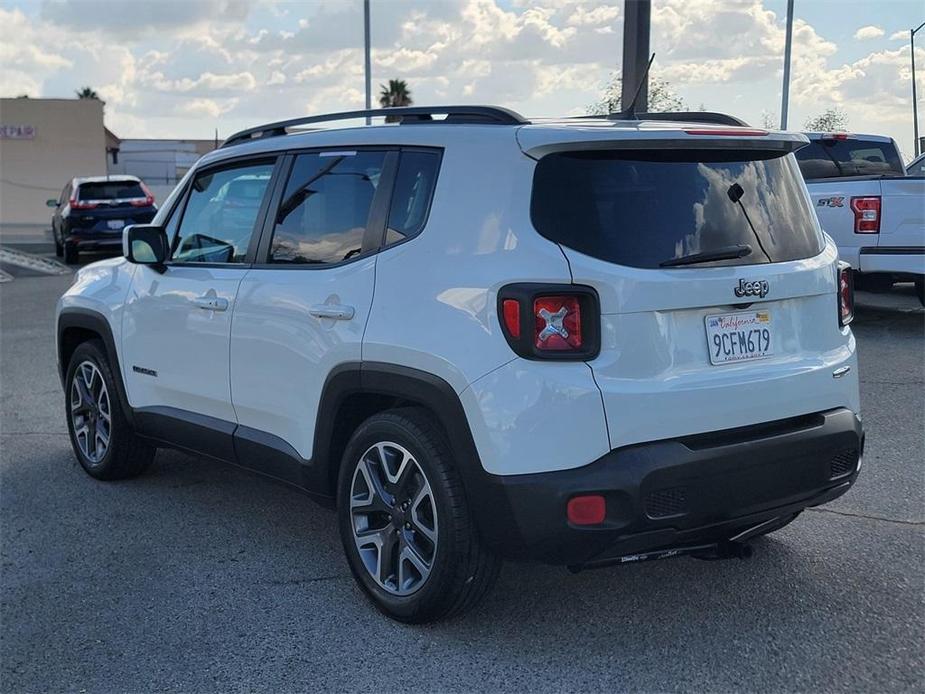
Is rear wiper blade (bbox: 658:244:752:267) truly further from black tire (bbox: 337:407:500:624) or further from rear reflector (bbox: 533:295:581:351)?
black tire (bbox: 337:407:500:624)

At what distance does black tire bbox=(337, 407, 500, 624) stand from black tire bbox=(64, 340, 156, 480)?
232 centimetres

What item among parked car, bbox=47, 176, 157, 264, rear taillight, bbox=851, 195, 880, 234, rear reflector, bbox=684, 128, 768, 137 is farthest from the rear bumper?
parked car, bbox=47, 176, 157, 264

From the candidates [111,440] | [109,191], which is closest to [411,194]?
[111,440]

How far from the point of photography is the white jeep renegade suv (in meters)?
3.29

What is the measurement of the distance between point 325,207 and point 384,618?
1701mm

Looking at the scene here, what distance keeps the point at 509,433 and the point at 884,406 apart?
190 inches

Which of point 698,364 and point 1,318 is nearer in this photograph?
point 698,364

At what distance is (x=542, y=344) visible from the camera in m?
3.28

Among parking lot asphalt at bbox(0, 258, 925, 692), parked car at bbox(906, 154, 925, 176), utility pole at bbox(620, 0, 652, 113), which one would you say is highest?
utility pole at bbox(620, 0, 652, 113)

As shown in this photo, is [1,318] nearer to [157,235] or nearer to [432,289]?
[157,235]

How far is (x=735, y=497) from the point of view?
3438 millimetres

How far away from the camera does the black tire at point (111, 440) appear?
18.6 ft

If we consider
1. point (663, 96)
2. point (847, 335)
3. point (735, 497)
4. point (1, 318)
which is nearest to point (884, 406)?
point (847, 335)

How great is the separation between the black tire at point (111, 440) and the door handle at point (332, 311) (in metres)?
2.08
